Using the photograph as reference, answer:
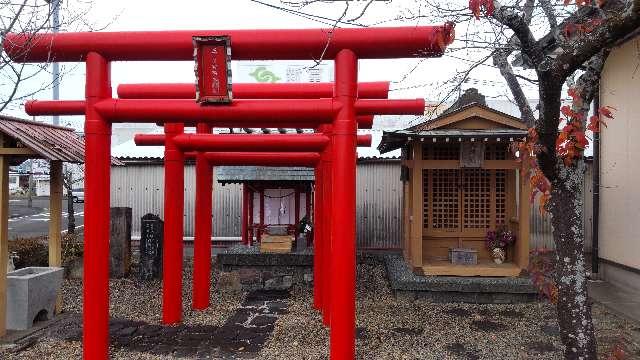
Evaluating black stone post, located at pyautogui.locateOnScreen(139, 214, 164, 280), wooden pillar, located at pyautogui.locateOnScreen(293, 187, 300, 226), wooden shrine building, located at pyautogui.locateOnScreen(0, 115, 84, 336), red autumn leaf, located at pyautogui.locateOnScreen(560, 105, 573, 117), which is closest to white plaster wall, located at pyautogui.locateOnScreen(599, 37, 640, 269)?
red autumn leaf, located at pyautogui.locateOnScreen(560, 105, 573, 117)

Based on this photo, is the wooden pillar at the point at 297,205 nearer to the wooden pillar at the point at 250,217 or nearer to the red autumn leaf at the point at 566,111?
the wooden pillar at the point at 250,217

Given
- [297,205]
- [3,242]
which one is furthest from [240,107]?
[297,205]

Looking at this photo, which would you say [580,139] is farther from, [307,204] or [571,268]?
[307,204]

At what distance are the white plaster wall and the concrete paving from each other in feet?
1.80

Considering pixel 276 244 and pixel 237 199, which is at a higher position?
pixel 237 199

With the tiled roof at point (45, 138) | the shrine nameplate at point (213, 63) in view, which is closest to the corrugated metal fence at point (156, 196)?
the tiled roof at point (45, 138)

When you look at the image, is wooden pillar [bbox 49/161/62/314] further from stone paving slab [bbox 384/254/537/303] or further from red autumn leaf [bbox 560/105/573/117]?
red autumn leaf [bbox 560/105/573/117]

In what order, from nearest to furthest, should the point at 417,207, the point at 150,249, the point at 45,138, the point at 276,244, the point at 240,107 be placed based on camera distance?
the point at 240,107 → the point at 45,138 → the point at 417,207 → the point at 150,249 → the point at 276,244

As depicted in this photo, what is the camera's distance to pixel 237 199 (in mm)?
15305

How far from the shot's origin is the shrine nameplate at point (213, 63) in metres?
5.43

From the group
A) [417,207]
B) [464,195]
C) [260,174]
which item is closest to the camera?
[417,207]

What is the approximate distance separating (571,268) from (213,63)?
4.42m

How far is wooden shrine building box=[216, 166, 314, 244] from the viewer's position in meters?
13.0

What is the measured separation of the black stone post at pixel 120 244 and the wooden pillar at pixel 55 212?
135 inches
